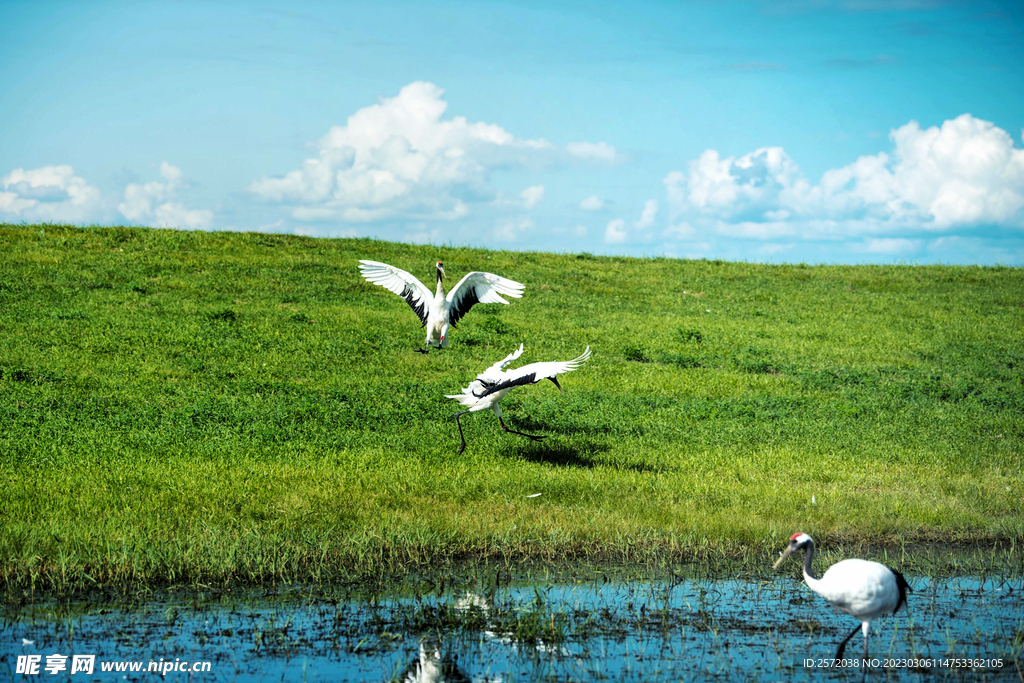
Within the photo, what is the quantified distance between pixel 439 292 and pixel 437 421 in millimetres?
2271

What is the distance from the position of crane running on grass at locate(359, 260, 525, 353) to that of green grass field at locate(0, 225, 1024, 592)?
1.83 meters

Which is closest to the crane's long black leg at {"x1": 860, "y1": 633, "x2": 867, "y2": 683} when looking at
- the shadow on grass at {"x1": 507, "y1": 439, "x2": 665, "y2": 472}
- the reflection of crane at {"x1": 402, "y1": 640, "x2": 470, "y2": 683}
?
the reflection of crane at {"x1": 402, "y1": 640, "x2": 470, "y2": 683}

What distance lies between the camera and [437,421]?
576 inches

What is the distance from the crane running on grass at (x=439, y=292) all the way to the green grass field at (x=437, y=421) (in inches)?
72.1

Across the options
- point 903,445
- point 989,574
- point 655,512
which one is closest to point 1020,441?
point 903,445

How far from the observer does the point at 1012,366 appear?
21672mm

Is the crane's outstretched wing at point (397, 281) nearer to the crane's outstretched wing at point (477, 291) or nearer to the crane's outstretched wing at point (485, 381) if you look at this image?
the crane's outstretched wing at point (477, 291)

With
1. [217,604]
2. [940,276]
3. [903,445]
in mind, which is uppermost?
[940,276]

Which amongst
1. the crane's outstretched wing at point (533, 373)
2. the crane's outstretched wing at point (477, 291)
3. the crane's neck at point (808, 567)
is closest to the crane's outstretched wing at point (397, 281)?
the crane's outstretched wing at point (477, 291)

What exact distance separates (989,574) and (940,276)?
91.5ft

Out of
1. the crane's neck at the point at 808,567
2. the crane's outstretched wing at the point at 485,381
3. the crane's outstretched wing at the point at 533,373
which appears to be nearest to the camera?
the crane's neck at the point at 808,567

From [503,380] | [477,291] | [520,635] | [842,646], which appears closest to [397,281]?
[477,291]

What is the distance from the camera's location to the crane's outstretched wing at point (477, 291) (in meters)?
13.1

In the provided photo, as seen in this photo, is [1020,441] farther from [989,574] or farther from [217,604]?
[217,604]
